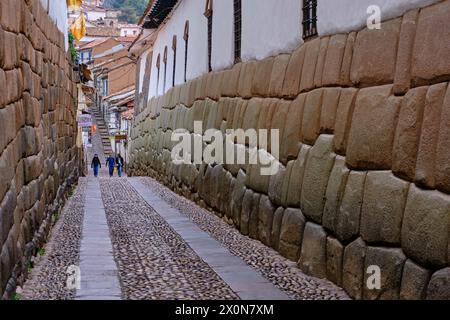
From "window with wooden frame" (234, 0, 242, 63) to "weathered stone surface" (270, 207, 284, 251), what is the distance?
365 centimetres

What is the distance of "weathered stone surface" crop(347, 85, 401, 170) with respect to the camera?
5.04 metres

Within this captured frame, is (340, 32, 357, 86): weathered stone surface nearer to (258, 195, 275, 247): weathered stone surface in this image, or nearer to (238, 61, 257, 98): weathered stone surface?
(258, 195, 275, 247): weathered stone surface

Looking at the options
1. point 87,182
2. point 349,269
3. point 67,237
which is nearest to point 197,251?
point 67,237

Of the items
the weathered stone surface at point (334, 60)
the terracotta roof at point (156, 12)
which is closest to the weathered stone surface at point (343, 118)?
the weathered stone surface at point (334, 60)

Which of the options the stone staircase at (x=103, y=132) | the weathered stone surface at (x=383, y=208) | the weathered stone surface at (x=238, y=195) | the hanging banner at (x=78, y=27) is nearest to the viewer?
the weathered stone surface at (x=383, y=208)

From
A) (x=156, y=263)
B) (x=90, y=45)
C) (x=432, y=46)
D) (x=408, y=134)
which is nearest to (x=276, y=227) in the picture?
(x=156, y=263)

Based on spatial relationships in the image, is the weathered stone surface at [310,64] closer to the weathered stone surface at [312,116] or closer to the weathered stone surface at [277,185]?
the weathered stone surface at [312,116]

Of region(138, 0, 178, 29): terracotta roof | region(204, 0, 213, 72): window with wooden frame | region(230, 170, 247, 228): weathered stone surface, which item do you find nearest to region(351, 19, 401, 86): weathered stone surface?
region(230, 170, 247, 228): weathered stone surface

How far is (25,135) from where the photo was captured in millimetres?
6559

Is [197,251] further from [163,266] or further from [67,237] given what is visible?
[67,237]

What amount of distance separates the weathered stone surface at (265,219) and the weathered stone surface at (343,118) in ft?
6.44

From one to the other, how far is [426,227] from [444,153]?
49 cm

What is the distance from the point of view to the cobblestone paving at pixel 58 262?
222 inches

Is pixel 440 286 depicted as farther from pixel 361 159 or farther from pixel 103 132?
pixel 103 132
